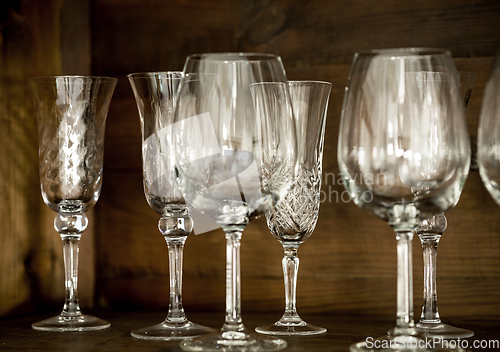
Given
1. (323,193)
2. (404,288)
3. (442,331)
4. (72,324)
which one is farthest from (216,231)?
(404,288)

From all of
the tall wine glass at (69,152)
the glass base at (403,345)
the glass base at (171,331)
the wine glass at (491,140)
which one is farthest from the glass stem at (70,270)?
the wine glass at (491,140)

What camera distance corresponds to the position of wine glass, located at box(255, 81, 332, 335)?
2.93 feet

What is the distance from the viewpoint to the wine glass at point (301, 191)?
0.89 metres

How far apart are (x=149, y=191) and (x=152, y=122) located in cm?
10

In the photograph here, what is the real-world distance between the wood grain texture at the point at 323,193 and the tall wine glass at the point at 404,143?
311mm

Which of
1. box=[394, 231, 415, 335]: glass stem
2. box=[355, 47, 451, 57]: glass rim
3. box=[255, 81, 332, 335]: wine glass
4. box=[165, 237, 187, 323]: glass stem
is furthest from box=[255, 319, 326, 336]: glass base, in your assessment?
box=[355, 47, 451, 57]: glass rim

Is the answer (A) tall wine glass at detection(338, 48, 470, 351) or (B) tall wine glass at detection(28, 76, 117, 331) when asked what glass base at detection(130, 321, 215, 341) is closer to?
(B) tall wine glass at detection(28, 76, 117, 331)

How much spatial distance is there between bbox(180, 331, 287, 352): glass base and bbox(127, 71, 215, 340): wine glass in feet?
0.63

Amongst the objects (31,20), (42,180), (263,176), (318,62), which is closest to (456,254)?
(318,62)

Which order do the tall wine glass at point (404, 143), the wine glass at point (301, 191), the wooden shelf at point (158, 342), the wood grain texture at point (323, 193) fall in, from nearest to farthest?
the tall wine glass at point (404, 143), the wooden shelf at point (158, 342), the wine glass at point (301, 191), the wood grain texture at point (323, 193)

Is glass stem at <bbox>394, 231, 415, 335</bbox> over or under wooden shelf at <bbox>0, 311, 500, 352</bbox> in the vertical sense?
over

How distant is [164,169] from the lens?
0.91 metres

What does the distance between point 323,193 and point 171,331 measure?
1.17 feet

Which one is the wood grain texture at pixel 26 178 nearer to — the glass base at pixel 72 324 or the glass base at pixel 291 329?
the glass base at pixel 72 324
